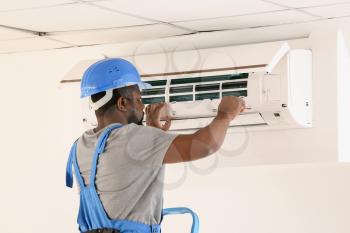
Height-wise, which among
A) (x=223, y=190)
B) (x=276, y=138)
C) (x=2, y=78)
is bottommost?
(x=223, y=190)

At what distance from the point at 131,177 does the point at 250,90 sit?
47.4 inches

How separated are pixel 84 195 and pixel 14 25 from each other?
1275mm

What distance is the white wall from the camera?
3.85m

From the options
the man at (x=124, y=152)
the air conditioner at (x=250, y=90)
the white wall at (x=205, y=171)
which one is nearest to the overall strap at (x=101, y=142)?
the man at (x=124, y=152)

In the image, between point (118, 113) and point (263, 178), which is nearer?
point (118, 113)

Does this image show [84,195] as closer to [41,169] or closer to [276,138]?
[276,138]

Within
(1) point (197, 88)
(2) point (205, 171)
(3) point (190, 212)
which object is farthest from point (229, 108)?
(2) point (205, 171)

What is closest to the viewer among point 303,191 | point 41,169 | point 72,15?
point 72,15

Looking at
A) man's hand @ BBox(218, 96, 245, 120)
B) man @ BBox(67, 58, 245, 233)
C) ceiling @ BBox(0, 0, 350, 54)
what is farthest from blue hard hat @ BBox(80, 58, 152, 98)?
ceiling @ BBox(0, 0, 350, 54)

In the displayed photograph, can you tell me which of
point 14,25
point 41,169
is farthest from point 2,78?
point 14,25

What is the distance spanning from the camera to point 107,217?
272 cm

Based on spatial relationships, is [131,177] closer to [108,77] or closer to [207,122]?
[108,77]

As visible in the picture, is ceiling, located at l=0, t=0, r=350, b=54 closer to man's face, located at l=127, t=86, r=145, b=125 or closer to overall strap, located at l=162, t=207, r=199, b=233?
man's face, located at l=127, t=86, r=145, b=125

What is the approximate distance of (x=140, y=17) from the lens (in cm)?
360
